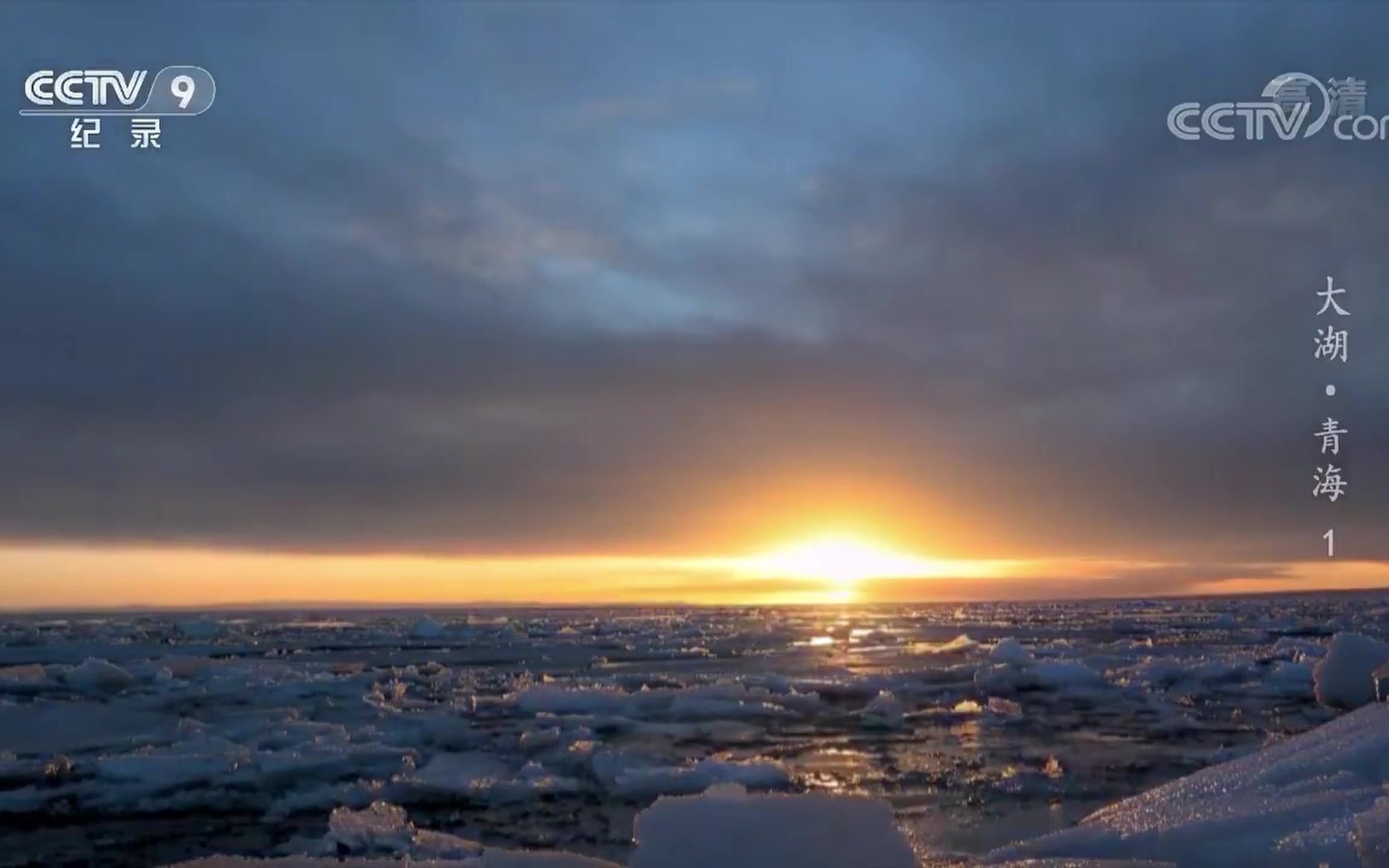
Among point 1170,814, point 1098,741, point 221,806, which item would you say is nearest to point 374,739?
point 221,806

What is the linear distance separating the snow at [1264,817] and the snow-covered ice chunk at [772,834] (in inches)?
35.6

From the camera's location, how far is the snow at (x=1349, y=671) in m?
11.8

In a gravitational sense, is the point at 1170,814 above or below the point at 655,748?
above

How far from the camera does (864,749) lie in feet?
37.7

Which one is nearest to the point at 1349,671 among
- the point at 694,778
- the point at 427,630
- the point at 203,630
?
the point at 694,778

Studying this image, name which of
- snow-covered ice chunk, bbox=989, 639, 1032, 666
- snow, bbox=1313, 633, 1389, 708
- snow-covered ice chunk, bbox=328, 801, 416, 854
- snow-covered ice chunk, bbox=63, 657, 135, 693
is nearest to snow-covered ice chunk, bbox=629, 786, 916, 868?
snow-covered ice chunk, bbox=328, 801, 416, 854

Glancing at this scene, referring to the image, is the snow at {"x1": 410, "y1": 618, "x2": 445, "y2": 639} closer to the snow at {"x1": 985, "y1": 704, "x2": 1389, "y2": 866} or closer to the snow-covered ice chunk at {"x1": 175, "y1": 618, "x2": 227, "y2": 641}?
the snow-covered ice chunk at {"x1": 175, "y1": 618, "x2": 227, "y2": 641}

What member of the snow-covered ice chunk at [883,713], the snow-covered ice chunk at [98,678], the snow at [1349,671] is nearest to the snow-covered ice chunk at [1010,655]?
the snow-covered ice chunk at [883,713]

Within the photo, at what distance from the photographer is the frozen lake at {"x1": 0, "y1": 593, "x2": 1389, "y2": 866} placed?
26.9 feet

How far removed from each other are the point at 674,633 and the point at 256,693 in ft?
75.2

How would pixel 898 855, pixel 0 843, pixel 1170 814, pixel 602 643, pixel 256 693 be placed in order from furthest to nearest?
pixel 602 643 → pixel 256 693 → pixel 0 843 → pixel 1170 814 → pixel 898 855

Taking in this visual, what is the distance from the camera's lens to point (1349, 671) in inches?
468

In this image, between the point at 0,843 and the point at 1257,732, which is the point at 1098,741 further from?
the point at 0,843

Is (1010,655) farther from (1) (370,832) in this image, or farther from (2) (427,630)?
(2) (427,630)
